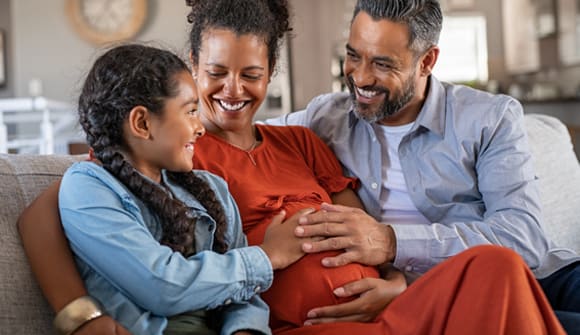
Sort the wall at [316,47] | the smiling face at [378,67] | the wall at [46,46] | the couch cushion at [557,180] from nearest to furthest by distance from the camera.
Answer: the smiling face at [378,67] → the couch cushion at [557,180] → the wall at [46,46] → the wall at [316,47]

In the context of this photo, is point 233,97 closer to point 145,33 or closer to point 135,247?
point 135,247

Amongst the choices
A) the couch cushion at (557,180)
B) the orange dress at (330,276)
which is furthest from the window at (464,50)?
the orange dress at (330,276)

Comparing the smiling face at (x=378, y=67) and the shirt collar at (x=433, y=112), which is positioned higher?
the smiling face at (x=378, y=67)

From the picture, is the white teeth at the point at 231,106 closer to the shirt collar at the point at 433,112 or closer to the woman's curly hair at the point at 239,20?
the woman's curly hair at the point at 239,20

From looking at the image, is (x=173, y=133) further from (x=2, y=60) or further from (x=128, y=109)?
(x=2, y=60)

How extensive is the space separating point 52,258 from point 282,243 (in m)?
0.46

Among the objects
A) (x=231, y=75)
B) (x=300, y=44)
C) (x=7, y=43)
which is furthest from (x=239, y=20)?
(x=7, y=43)

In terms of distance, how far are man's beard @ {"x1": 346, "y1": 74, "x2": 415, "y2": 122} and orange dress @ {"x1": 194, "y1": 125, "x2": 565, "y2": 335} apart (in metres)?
0.14

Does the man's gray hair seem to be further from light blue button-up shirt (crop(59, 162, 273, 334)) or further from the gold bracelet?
the gold bracelet

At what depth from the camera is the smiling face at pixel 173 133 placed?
1275 mm

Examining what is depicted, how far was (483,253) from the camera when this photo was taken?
1.25 metres

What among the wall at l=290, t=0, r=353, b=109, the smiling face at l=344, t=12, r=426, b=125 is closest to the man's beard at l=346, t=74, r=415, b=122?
the smiling face at l=344, t=12, r=426, b=125

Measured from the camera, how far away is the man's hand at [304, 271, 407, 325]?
4.72 feet

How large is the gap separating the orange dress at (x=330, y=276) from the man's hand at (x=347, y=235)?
0.02m
